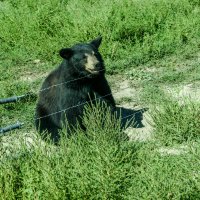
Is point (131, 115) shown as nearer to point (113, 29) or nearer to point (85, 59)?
point (85, 59)

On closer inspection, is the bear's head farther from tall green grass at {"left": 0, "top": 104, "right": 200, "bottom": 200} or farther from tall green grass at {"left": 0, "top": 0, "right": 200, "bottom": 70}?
tall green grass at {"left": 0, "top": 0, "right": 200, "bottom": 70}

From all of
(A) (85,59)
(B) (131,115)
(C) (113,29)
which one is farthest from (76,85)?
(C) (113,29)

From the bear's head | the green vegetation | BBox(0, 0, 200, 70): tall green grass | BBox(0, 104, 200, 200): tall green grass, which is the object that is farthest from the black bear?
BBox(0, 0, 200, 70): tall green grass

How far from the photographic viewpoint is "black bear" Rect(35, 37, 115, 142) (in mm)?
5696

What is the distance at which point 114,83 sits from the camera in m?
7.57

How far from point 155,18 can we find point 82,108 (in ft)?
12.2

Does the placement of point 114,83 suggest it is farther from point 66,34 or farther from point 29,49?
point 29,49

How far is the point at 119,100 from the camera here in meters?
7.00

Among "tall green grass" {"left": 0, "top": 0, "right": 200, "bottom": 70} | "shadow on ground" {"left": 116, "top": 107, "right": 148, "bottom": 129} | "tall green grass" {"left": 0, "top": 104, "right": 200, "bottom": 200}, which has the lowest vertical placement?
"shadow on ground" {"left": 116, "top": 107, "right": 148, "bottom": 129}

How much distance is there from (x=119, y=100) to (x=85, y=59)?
1.52 m

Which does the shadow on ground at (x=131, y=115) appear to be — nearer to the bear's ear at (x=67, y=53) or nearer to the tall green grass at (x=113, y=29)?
→ the bear's ear at (x=67, y=53)

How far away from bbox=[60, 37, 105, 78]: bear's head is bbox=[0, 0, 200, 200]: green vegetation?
0.62m

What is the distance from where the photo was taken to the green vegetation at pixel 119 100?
384cm

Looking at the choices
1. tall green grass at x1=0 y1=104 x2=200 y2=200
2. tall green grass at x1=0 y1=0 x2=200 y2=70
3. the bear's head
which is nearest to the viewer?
tall green grass at x1=0 y1=104 x2=200 y2=200
